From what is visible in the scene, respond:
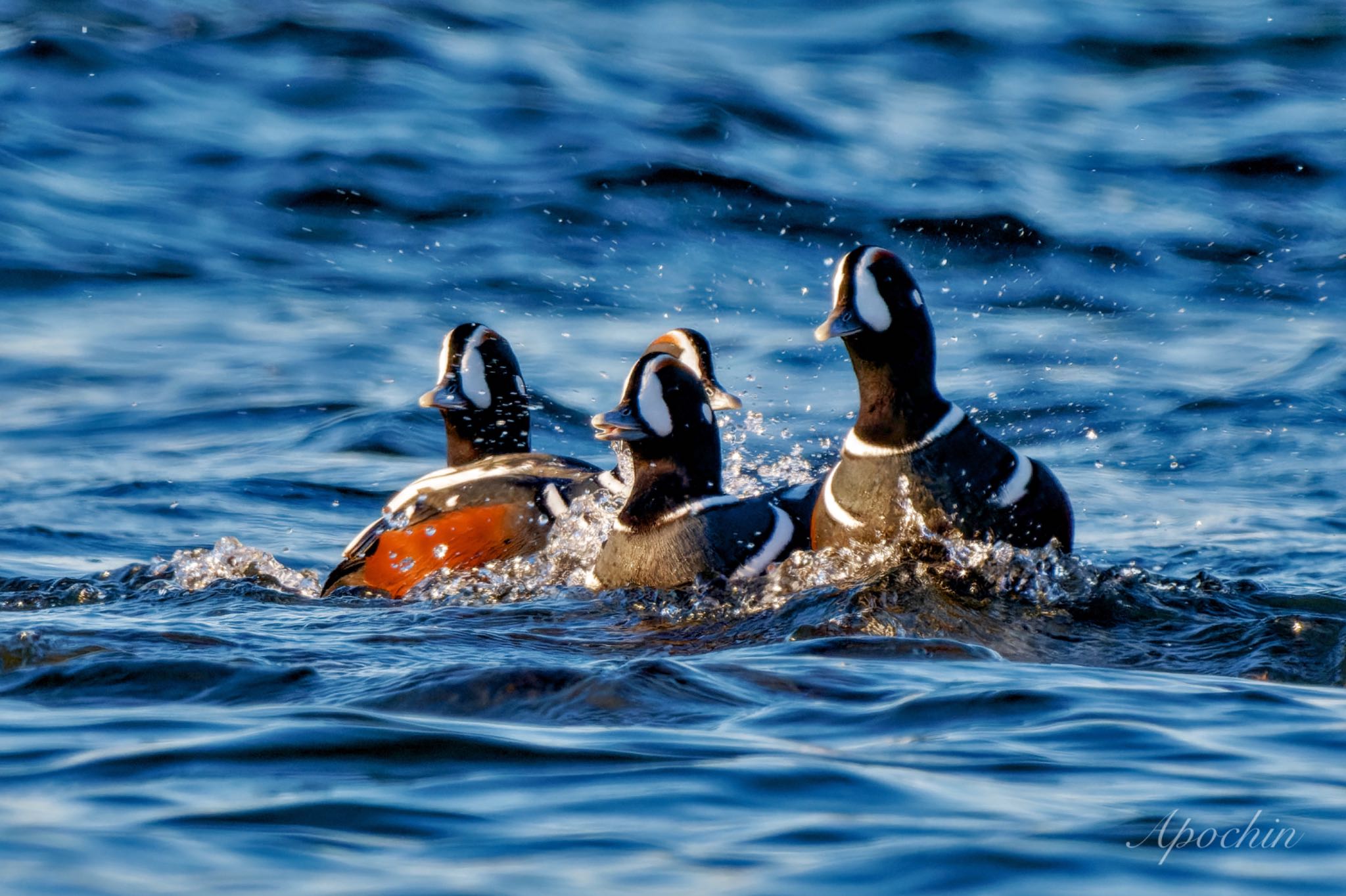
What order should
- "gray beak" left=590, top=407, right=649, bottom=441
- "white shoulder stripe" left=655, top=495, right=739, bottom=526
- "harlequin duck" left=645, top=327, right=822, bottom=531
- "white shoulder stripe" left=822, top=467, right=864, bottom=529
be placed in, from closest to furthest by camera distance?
"white shoulder stripe" left=822, top=467, right=864, bottom=529 → "gray beak" left=590, top=407, right=649, bottom=441 → "white shoulder stripe" left=655, top=495, right=739, bottom=526 → "harlequin duck" left=645, top=327, right=822, bottom=531

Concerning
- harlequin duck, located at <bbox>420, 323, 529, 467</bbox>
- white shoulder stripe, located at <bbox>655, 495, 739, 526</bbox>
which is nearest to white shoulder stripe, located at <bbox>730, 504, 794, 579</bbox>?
white shoulder stripe, located at <bbox>655, 495, 739, 526</bbox>

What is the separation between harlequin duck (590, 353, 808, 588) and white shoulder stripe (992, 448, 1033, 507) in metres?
0.88

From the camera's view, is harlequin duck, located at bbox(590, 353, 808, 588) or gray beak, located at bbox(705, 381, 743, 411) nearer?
harlequin duck, located at bbox(590, 353, 808, 588)

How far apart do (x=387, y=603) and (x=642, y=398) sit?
4.78 feet

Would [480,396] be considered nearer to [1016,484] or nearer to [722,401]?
[722,401]

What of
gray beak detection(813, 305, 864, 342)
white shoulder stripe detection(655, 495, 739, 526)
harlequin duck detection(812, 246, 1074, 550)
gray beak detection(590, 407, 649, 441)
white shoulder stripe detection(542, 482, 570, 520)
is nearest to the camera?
gray beak detection(813, 305, 864, 342)

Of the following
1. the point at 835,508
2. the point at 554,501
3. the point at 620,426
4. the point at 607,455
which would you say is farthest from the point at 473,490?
the point at 607,455

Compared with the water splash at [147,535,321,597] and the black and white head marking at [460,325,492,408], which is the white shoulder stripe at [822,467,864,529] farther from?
the water splash at [147,535,321,597]

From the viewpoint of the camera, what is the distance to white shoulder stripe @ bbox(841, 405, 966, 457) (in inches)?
261

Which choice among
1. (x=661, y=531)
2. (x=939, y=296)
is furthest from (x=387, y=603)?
(x=939, y=296)

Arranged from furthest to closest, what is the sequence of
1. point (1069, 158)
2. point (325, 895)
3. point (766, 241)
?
point (1069, 158) → point (766, 241) → point (325, 895)

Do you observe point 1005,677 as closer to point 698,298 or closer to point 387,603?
point 387,603

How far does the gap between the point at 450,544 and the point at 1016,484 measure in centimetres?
262

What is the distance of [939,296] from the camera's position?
16219 millimetres
